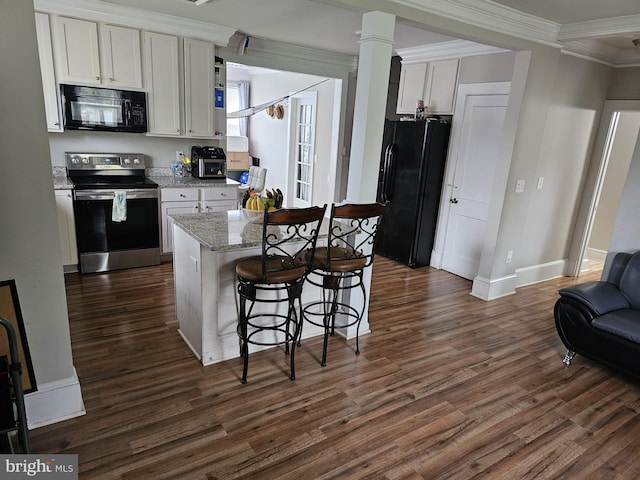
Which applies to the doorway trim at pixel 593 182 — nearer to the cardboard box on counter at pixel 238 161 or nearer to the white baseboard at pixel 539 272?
the white baseboard at pixel 539 272

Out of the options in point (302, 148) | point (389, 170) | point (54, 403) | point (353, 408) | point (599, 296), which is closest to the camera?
point (54, 403)

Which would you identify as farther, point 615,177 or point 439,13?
point 615,177

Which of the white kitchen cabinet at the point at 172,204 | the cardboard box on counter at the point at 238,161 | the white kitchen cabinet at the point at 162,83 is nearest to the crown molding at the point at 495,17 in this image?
the white kitchen cabinet at the point at 162,83

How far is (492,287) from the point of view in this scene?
4.31 metres

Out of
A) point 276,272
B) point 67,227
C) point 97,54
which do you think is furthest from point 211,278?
point 97,54

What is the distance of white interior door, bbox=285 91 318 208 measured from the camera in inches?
281

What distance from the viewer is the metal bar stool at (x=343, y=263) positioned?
2760 millimetres

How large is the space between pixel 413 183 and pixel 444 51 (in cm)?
152

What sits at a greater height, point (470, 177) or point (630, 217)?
point (470, 177)

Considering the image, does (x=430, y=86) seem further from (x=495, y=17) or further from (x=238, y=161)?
(x=238, y=161)

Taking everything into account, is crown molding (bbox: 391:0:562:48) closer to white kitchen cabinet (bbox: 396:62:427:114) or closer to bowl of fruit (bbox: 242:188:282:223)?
white kitchen cabinet (bbox: 396:62:427:114)

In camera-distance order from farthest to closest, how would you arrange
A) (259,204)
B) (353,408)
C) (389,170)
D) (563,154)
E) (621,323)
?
(389,170) < (563,154) < (259,204) < (621,323) < (353,408)

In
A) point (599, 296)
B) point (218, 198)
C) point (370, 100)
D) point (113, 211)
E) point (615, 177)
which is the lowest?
point (599, 296)

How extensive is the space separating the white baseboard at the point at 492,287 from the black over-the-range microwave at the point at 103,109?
3934mm
